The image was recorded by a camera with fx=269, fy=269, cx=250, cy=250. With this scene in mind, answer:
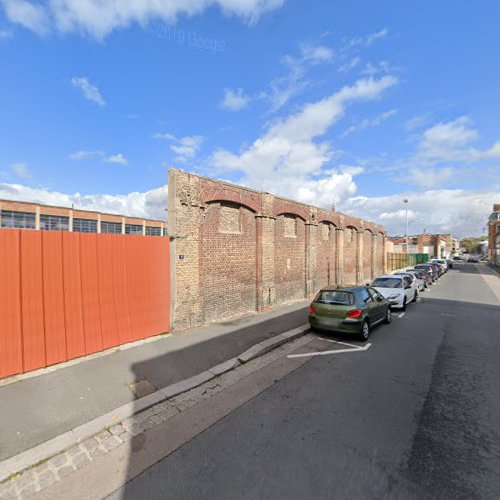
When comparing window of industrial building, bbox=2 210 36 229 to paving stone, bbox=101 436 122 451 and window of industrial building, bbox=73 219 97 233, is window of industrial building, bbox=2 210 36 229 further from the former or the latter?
paving stone, bbox=101 436 122 451

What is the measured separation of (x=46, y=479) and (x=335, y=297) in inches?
267

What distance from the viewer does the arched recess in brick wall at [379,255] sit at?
82.9 feet

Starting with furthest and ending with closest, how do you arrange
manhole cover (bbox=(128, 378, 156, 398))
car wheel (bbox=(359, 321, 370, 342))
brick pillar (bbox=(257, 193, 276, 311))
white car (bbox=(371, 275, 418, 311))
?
white car (bbox=(371, 275, 418, 311))
brick pillar (bbox=(257, 193, 276, 311))
car wheel (bbox=(359, 321, 370, 342))
manhole cover (bbox=(128, 378, 156, 398))

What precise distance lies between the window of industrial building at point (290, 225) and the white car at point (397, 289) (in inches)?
174

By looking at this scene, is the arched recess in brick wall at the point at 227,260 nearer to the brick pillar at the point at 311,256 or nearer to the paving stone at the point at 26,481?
the brick pillar at the point at 311,256

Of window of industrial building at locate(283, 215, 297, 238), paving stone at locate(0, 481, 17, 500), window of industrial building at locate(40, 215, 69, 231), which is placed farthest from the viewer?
window of industrial building at locate(40, 215, 69, 231)

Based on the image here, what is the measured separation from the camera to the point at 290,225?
12.7 meters

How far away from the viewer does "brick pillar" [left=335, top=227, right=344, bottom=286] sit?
56.1ft

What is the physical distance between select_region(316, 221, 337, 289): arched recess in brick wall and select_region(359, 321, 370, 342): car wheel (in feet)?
23.9

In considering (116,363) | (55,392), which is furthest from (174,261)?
(55,392)

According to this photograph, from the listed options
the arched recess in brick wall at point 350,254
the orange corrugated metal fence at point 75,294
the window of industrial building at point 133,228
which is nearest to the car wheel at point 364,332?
the orange corrugated metal fence at point 75,294

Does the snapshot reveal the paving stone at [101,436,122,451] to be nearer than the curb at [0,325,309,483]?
No

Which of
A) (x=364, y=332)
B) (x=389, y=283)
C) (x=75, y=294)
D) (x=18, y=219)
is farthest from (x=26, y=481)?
(x=18, y=219)

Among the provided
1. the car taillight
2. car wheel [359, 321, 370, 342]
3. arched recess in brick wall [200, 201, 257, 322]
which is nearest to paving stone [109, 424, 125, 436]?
arched recess in brick wall [200, 201, 257, 322]
